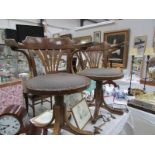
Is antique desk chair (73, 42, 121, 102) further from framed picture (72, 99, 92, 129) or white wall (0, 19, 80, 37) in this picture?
white wall (0, 19, 80, 37)

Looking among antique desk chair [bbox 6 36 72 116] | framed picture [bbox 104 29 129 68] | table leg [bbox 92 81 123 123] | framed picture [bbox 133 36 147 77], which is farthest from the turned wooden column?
framed picture [bbox 104 29 129 68]

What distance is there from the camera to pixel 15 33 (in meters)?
3.93

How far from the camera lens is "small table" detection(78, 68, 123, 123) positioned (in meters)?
1.31

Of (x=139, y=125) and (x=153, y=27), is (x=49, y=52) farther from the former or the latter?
(x=153, y=27)

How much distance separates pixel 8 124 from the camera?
61.3 inches

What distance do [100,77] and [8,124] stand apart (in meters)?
1.11

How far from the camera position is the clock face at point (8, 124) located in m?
1.55

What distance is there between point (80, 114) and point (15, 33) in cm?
342

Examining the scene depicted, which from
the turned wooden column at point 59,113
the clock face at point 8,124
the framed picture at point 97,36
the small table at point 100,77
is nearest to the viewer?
the turned wooden column at point 59,113

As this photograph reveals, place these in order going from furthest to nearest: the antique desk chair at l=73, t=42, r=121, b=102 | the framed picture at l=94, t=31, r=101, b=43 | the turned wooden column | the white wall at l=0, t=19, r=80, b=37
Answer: the white wall at l=0, t=19, r=80, b=37
the framed picture at l=94, t=31, r=101, b=43
the antique desk chair at l=73, t=42, r=121, b=102
the turned wooden column

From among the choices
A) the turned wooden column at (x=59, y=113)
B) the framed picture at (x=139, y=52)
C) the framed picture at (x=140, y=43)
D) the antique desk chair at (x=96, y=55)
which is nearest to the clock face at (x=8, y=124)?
the turned wooden column at (x=59, y=113)

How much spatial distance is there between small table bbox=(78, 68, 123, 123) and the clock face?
2.75 ft

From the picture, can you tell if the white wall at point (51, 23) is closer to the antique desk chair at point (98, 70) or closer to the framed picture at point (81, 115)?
the antique desk chair at point (98, 70)

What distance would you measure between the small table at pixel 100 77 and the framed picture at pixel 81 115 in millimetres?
89
